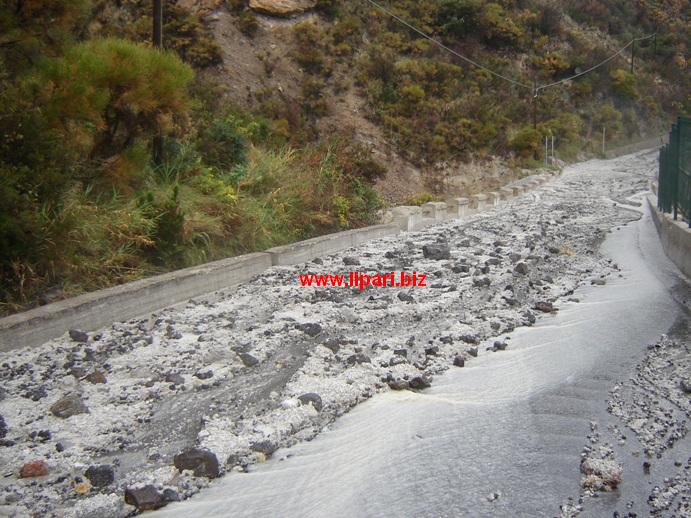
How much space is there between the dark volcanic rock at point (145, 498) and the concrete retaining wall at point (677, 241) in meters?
7.34

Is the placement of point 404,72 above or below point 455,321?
above

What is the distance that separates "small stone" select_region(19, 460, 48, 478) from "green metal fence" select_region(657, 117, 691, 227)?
8.18m

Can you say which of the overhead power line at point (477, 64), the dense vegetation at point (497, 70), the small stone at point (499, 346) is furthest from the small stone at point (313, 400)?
the overhead power line at point (477, 64)

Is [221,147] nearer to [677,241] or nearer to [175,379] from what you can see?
[175,379]

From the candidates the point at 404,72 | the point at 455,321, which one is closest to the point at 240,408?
the point at 455,321

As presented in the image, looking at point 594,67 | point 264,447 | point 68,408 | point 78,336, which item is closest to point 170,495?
point 264,447

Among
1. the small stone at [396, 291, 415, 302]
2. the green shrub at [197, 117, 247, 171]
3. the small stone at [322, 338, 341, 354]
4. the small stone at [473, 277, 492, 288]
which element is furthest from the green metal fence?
the green shrub at [197, 117, 247, 171]

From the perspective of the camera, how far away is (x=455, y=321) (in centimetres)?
667

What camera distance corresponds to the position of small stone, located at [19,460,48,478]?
372cm

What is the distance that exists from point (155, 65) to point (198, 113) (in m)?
4.40

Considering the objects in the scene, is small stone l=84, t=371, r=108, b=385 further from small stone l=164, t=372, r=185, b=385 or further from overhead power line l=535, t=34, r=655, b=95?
overhead power line l=535, t=34, r=655, b=95

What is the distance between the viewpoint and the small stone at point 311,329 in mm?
6223

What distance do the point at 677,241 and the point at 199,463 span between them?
7.90 metres

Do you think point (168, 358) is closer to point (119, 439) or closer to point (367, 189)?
point (119, 439)
